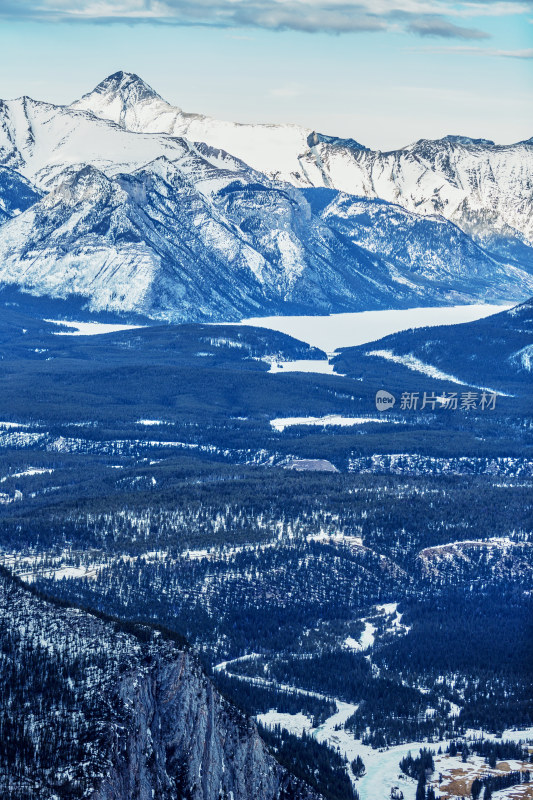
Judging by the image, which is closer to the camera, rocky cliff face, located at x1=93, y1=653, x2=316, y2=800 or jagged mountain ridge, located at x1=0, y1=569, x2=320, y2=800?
jagged mountain ridge, located at x1=0, y1=569, x2=320, y2=800


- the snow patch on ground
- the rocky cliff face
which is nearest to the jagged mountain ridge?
the rocky cliff face

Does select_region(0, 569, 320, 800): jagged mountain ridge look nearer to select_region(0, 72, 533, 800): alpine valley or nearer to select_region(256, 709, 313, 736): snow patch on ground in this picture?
select_region(0, 72, 533, 800): alpine valley

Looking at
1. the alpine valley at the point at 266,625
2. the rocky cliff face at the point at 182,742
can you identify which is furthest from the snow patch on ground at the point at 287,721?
the rocky cliff face at the point at 182,742

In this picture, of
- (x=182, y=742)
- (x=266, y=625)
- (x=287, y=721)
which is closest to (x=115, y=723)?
(x=182, y=742)

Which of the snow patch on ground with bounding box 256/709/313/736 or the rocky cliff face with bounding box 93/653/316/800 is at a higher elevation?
the rocky cliff face with bounding box 93/653/316/800

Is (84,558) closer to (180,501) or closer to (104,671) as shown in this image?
(180,501)

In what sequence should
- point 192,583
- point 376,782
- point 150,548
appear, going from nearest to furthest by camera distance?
point 376,782 < point 192,583 < point 150,548

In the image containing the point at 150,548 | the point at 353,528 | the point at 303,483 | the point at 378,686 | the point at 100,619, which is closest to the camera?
the point at 100,619

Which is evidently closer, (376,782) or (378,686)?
(376,782)

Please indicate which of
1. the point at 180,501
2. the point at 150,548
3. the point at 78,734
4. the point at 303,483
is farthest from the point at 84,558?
the point at 78,734
